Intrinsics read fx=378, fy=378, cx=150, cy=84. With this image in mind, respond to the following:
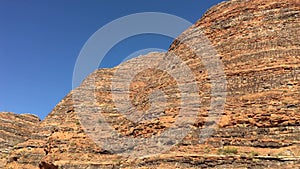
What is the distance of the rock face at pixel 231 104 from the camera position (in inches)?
611

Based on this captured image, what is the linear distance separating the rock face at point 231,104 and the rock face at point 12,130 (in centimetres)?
1867

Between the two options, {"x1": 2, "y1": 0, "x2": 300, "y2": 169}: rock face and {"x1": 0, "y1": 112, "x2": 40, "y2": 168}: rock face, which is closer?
{"x1": 2, "y1": 0, "x2": 300, "y2": 169}: rock face

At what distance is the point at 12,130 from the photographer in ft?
149

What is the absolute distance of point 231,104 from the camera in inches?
695

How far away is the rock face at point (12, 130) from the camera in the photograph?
143ft

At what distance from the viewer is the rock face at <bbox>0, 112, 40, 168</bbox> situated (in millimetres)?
43719

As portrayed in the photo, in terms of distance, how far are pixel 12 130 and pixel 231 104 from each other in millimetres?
34627

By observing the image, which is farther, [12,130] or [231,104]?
[12,130]

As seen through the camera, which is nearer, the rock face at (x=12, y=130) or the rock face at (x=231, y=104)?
the rock face at (x=231, y=104)

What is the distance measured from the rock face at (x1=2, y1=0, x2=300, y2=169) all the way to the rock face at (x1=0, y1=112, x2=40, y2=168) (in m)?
18.7

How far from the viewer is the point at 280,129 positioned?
1573 cm

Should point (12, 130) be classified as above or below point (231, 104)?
above

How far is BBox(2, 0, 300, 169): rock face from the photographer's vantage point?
51.0 ft

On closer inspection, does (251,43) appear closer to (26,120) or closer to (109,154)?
(109,154)
